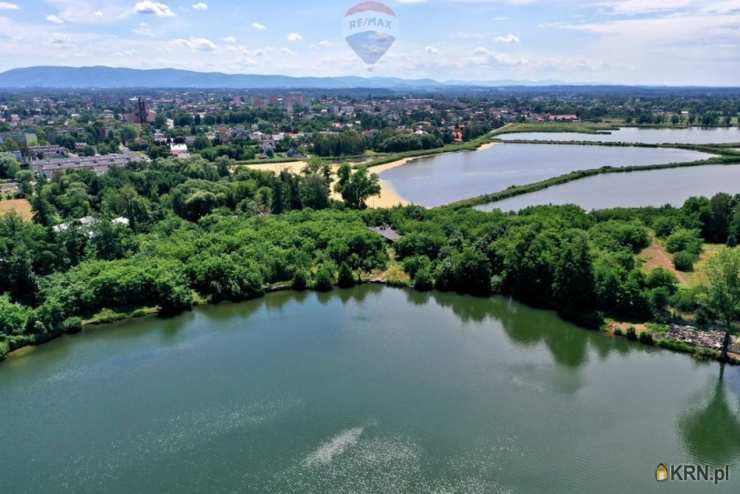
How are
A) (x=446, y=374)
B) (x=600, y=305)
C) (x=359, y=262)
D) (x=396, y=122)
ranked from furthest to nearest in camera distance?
1. (x=396, y=122)
2. (x=359, y=262)
3. (x=600, y=305)
4. (x=446, y=374)

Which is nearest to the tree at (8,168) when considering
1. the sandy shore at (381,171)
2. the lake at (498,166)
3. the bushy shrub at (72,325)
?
the sandy shore at (381,171)

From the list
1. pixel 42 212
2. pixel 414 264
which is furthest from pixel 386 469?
pixel 42 212

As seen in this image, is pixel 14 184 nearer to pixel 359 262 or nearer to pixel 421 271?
pixel 359 262

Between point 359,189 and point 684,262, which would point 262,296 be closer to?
point 359,189

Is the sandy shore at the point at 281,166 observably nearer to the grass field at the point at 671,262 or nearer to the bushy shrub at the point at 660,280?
the grass field at the point at 671,262

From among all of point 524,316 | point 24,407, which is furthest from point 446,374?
point 24,407

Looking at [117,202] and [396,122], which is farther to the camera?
[396,122]

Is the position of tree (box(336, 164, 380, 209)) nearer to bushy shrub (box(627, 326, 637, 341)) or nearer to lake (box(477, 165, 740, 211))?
lake (box(477, 165, 740, 211))

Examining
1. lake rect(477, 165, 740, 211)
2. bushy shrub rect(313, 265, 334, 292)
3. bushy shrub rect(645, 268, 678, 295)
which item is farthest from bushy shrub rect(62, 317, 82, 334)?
lake rect(477, 165, 740, 211)
